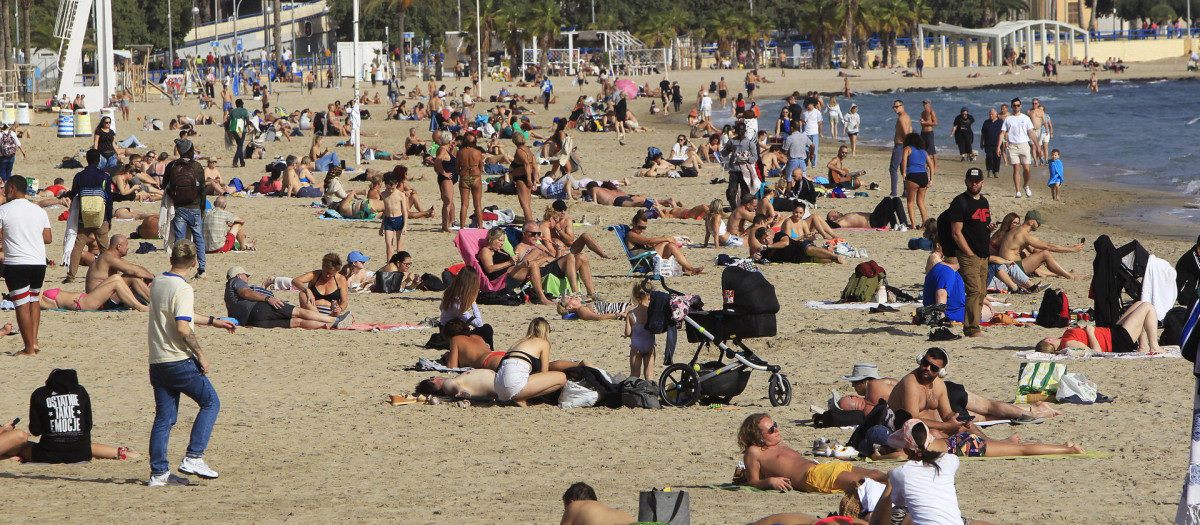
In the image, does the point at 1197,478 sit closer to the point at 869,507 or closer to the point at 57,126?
the point at 869,507

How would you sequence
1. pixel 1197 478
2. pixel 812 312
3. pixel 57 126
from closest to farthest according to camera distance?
pixel 1197 478
pixel 812 312
pixel 57 126

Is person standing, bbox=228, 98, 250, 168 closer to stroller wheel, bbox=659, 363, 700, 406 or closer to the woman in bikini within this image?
the woman in bikini

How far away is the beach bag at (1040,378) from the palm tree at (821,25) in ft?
226

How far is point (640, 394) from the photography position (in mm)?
8375

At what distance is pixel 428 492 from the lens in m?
6.30

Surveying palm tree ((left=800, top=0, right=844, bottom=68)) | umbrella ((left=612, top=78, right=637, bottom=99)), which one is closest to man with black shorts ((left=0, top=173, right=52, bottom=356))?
umbrella ((left=612, top=78, right=637, bottom=99))

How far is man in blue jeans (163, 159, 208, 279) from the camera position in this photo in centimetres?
1280

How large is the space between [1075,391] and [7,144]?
1734 centimetres

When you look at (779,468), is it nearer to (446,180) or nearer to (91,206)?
(91,206)

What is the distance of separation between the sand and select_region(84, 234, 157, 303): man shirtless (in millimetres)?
251

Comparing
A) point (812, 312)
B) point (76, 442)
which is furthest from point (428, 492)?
point (812, 312)

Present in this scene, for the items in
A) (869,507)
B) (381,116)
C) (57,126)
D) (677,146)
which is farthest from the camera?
(381,116)

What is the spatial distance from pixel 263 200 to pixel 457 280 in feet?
38.2

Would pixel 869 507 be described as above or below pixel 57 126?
below
